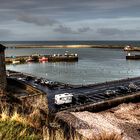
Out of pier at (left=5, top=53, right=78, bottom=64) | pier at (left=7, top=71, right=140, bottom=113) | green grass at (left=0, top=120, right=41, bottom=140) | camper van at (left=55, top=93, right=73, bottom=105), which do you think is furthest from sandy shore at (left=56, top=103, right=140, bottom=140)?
pier at (left=5, top=53, right=78, bottom=64)

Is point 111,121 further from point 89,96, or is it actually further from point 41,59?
point 41,59

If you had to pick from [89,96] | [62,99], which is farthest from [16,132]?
[89,96]

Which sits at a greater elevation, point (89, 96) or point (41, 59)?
point (41, 59)

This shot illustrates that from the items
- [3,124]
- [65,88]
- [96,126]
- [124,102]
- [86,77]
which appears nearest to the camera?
[3,124]

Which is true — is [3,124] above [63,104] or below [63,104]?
above

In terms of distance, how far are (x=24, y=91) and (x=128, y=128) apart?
50.6 ft

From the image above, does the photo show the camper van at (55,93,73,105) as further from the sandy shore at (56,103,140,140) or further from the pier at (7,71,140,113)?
the sandy shore at (56,103,140,140)

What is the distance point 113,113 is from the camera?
42.2m

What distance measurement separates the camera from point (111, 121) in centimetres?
3766

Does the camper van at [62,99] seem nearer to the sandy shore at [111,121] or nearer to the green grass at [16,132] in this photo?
the sandy shore at [111,121]

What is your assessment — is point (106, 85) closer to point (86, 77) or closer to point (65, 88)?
point (65, 88)

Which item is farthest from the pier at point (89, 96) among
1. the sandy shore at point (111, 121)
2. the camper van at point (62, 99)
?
the sandy shore at point (111, 121)

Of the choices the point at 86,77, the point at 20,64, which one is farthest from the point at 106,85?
the point at 20,64

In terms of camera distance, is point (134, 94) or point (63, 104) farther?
point (134, 94)
